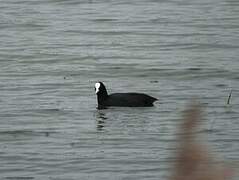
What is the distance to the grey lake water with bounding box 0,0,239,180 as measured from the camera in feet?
31.9

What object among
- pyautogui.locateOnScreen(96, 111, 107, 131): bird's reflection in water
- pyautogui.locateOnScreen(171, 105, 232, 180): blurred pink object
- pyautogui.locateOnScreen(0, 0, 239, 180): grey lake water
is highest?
pyautogui.locateOnScreen(171, 105, 232, 180): blurred pink object

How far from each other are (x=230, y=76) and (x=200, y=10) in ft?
29.1

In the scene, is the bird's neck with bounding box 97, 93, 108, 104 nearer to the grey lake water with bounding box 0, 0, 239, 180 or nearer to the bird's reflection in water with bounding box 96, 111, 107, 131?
the grey lake water with bounding box 0, 0, 239, 180

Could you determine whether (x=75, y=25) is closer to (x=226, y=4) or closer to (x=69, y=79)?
(x=226, y=4)

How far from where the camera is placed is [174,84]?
15.5 meters

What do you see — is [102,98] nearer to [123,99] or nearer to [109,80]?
[123,99]

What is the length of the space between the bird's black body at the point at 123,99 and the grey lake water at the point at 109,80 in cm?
11

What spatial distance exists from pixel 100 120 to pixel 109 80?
3.97 m

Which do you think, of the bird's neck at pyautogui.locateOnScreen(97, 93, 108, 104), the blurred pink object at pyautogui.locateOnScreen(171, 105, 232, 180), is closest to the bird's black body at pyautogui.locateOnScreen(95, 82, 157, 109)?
the bird's neck at pyautogui.locateOnScreen(97, 93, 108, 104)

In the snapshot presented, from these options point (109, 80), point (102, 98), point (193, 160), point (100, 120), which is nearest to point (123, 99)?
point (102, 98)

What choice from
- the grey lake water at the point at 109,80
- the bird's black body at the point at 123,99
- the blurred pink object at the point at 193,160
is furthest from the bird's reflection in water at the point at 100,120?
the blurred pink object at the point at 193,160

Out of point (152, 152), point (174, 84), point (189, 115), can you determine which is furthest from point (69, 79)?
point (189, 115)

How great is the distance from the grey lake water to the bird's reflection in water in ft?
0.05

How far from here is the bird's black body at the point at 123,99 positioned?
13086 mm
